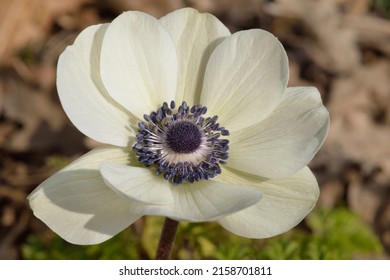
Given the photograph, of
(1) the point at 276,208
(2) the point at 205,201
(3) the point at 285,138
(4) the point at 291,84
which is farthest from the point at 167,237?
(4) the point at 291,84

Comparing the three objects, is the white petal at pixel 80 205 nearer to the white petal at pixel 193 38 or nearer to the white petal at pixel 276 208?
the white petal at pixel 276 208

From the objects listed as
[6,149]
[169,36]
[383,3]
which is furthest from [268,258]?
[383,3]

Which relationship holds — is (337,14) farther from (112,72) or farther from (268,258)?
(112,72)

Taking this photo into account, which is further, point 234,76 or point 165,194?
point 234,76

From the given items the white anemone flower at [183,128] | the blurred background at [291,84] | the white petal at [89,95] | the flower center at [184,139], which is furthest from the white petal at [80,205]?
the blurred background at [291,84]

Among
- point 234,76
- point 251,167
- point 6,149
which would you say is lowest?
point 6,149

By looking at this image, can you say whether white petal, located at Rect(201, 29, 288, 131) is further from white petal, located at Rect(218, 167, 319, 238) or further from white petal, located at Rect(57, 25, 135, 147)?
white petal, located at Rect(57, 25, 135, 147)

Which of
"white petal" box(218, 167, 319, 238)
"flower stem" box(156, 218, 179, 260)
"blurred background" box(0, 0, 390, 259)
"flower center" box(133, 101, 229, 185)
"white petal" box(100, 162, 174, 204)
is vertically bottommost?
"blurred background" box(0, 0, 390, 259)

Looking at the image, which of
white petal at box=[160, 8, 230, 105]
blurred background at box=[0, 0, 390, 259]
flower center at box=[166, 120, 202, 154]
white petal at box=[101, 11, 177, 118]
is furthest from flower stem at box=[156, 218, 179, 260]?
blurred background at box=[0, 0, 390, 259]
